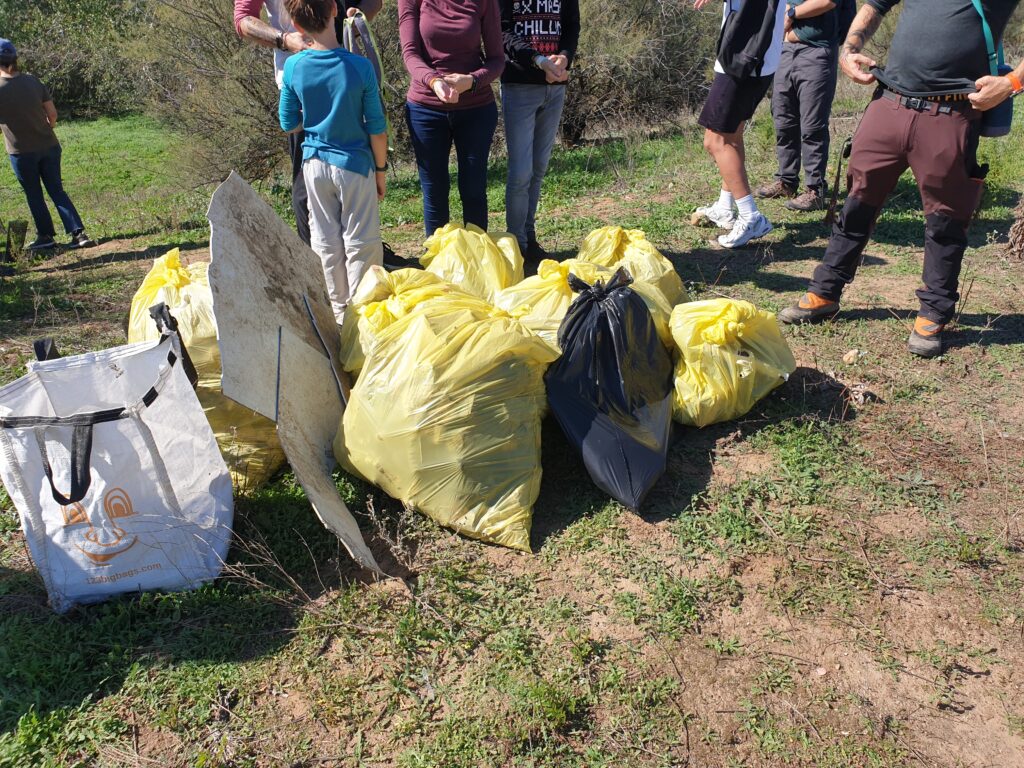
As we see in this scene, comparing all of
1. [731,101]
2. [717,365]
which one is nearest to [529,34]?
[731,101]

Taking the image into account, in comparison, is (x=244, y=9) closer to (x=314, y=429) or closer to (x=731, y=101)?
(x=314, y=429)

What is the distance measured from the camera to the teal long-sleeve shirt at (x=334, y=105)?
3.36 meters

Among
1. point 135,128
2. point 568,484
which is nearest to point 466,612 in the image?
point 568,484

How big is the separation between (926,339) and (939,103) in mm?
1061

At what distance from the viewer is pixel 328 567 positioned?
2.61 m

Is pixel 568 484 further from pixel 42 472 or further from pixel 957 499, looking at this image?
pixel 42 472

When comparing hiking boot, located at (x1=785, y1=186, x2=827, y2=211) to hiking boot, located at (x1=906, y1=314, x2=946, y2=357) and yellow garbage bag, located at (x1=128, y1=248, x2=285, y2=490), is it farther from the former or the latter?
yellow garbage bag, located at (x1=128, y1=248, x2=285, y2=490)

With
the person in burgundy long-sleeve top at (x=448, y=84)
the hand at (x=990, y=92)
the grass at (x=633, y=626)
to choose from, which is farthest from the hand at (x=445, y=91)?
the hand at (x=990, y=92)

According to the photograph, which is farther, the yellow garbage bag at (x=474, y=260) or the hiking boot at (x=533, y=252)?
the hiking boot at (x=533, y=252)

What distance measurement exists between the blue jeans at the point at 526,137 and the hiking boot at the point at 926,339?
86.9 inches

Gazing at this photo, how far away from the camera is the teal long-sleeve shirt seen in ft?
11.0

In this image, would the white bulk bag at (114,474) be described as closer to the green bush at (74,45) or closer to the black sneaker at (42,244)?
the black sneaker at (42,244)

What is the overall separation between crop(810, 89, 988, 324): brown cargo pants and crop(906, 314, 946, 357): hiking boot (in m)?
0.04

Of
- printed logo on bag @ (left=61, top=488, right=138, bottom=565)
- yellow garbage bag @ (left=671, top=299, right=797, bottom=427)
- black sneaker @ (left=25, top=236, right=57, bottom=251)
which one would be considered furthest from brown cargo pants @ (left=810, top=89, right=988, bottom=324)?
black sneaker @ (left=25, top=236, right=57, bottom=251)
